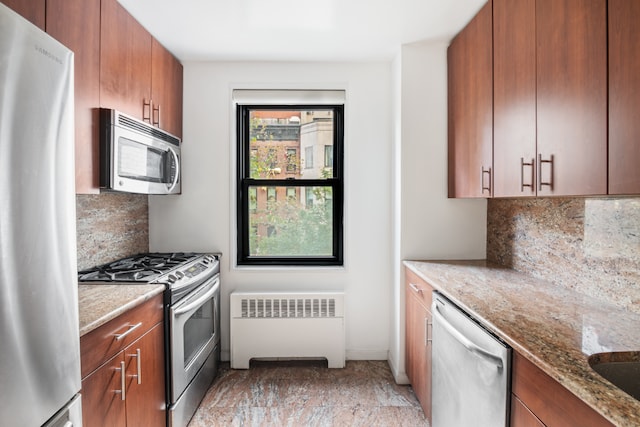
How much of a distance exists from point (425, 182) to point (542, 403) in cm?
165

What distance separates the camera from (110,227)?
91.0 inches

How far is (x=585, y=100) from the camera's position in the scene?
1.18m

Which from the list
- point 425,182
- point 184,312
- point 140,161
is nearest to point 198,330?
point 184,312

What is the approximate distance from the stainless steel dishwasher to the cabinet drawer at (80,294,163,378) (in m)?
1.33

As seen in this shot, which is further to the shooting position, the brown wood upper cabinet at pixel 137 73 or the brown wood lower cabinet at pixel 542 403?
the brown wood upper cabinet at pixel 137 73

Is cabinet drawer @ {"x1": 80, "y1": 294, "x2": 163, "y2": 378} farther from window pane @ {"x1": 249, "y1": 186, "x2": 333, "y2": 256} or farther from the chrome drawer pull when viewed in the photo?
the chrome drawer pull

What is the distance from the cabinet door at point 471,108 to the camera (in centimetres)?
188

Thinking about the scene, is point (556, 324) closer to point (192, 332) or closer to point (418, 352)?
point (418, 352)

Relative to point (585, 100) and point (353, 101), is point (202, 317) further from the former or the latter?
point (585, 100)

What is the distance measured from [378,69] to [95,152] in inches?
78.7

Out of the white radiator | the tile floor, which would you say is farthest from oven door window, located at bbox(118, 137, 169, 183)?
the tile floor

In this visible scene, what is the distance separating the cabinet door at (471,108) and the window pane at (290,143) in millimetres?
976

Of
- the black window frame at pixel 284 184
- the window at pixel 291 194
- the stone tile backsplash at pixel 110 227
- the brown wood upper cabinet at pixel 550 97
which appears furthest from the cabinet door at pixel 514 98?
the stone tile backsplash at pixel 110 227

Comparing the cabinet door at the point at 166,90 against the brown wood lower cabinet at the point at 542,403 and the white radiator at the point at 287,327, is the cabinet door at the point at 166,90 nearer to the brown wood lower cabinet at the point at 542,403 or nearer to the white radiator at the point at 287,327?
the white radiator at the point at 287,327
